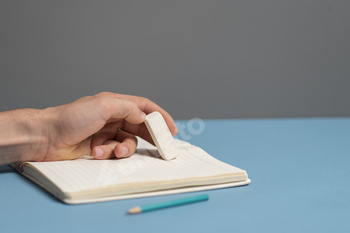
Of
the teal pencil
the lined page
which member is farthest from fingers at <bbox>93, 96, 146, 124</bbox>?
the teal pencil

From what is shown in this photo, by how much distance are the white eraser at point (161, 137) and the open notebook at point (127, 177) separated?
21 millimetres

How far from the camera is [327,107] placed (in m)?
2.82

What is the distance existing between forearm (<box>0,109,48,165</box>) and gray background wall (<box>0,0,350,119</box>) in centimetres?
169

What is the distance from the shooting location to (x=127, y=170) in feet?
2.78

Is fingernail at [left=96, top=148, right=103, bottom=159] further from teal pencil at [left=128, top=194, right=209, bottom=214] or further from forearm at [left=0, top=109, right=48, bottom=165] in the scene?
teal pencil at [left=128, top=194, right=209, bottom=214]

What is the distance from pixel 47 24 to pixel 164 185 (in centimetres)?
210

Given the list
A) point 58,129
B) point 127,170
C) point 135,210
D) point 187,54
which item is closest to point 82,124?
point 58,129

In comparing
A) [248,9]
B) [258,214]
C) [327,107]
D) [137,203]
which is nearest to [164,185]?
[137,203]

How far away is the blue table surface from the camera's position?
62 centimetres

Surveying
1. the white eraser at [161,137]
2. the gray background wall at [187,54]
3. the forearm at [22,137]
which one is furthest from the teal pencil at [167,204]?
the gray background wall at [187,54]

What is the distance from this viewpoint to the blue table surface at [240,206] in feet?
2.03

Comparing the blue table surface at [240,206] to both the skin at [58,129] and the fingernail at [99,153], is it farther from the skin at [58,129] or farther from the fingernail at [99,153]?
the fingernail at [99,153]

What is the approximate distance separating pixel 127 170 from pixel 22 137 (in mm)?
301

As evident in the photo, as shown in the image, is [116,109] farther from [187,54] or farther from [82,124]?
[187,54]
